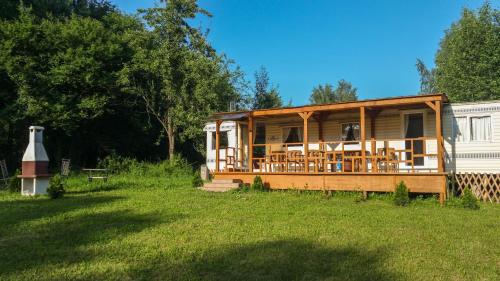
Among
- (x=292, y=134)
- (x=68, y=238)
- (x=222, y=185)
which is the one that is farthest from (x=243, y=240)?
(x=292, y=134)

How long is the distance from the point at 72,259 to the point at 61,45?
2014 centimetres

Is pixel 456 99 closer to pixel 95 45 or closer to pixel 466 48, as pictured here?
pixel 466 48

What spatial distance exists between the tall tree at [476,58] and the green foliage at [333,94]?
30438 mm

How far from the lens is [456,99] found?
30234mm

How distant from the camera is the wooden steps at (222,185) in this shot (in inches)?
586

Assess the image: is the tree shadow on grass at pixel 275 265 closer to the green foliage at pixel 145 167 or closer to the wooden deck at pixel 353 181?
the wooden deck at pixel 353 181

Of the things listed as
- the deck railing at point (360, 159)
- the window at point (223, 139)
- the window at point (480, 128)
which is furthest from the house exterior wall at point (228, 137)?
the window at point (480, 128)

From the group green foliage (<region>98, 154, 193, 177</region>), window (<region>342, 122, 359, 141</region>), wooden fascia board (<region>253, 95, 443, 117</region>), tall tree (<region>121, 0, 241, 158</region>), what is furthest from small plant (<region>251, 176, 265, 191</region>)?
tall tree (<region>121, 0, 241, 158</region>)

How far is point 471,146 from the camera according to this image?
13.9 meters

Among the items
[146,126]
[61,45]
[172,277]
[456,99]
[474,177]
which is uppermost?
[61,45]

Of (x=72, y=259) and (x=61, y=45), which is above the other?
(x=61, y=45)

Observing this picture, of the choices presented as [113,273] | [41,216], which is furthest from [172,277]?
[41,216]

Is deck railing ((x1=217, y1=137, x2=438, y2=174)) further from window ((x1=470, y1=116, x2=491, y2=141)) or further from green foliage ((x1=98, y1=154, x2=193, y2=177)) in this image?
green foliage ((x1=98, y1=154, x2=193, y2=177))

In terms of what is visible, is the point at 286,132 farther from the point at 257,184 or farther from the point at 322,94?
the point at 322,94
